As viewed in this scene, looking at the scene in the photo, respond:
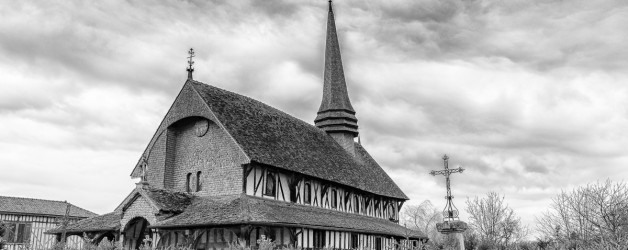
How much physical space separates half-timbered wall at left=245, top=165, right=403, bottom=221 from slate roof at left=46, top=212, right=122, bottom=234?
711 cm

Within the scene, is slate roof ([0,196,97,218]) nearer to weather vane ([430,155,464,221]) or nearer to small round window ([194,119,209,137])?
small round window ([194,119,209,137])

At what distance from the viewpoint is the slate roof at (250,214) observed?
23270mm

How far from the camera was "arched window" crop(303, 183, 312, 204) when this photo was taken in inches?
1221

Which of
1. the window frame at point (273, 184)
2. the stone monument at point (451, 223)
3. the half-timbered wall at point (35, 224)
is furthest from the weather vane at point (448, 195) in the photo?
the half-timbered wall at point (35, 224)

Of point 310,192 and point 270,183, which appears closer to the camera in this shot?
point 270,183

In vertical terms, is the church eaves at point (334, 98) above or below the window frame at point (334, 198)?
above

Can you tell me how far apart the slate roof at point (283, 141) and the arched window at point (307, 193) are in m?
0.87

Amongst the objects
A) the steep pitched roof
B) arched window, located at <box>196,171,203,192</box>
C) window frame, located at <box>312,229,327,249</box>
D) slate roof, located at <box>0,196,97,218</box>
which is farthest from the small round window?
slate roof, located at <box>0,196,97,218</box>

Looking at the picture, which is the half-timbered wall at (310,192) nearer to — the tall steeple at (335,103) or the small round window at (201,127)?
the small round window at (201,127)

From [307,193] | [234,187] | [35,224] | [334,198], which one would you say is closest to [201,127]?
[234,187]

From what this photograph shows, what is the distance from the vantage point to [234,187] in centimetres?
2672

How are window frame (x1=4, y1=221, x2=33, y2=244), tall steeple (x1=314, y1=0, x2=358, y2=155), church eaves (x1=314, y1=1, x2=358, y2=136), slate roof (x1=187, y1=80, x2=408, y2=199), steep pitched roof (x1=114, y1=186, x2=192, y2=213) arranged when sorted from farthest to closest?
church eaves (x1=314, y1=1, x2=358, y2=136)
tall steeple (x1=314, y1=0, x2=358, y2=155)
window frame (x1=4, y1=221, x2=33, y2=244)
slate roof (x1=187, y1=80, x2=408, y2=199)
steep pitched roof (x1=114, y1=186, x2=192, y2=213)

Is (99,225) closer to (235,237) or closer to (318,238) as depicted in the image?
(235,237)

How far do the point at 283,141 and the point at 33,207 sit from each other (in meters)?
20.8
